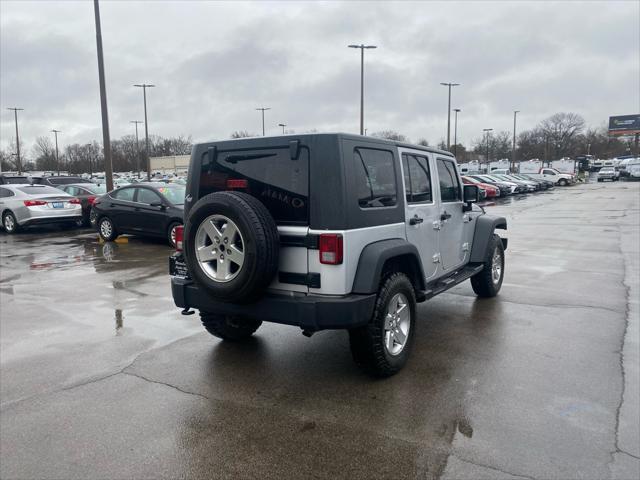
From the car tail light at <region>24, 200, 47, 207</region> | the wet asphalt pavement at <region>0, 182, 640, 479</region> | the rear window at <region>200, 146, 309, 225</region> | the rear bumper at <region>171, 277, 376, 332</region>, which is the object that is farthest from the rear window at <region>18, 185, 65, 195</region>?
the rear bumper at <region>171, 277, 376, 332</region>

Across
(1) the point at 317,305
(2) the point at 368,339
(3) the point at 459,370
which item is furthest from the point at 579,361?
(1) the point at 317,305

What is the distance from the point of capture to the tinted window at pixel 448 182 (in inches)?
226

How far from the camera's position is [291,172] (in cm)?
413

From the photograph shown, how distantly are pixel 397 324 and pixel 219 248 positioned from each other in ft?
5.50

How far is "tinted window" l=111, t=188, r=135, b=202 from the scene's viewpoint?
13055 millimetres

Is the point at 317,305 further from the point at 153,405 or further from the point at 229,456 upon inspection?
the point at 153,405

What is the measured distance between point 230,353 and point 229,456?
187 cm

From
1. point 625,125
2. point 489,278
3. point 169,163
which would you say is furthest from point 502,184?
point 625,125

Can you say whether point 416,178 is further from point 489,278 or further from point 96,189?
point 96,189

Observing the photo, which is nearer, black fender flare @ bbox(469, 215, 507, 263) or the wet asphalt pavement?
the wet asphalt pavement

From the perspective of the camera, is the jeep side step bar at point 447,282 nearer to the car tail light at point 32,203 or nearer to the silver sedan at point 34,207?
the silver sedan at point 34,207

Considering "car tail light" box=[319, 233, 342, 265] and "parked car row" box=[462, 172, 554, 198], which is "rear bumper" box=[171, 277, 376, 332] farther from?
"parked car row" box=[462, 172, 554, 198]

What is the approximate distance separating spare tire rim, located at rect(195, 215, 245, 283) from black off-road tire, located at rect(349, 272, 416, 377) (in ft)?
3.56

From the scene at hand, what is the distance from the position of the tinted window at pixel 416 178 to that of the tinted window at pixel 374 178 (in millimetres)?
292
